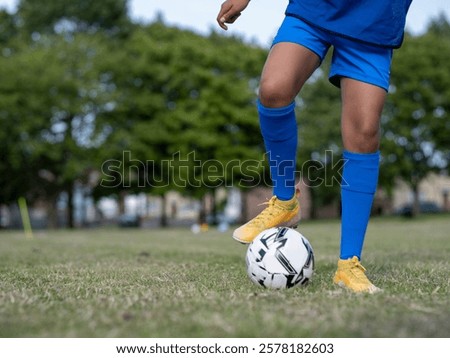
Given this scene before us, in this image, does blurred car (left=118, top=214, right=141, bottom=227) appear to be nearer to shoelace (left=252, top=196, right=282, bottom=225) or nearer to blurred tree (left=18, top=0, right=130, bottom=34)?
blurred tree (left=18, top=0, right=130, bottom=34)

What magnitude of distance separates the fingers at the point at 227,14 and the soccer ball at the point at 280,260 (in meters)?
1.30

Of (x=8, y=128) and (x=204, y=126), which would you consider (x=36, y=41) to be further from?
(x=204, y=126)

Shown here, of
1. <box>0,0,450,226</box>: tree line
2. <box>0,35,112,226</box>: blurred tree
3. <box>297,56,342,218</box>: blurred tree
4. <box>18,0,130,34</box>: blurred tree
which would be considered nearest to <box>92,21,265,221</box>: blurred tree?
<box>0,0,450,226</box>: tree line

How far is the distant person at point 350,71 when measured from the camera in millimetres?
3205

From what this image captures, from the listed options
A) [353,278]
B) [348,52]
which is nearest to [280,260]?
[353,278]

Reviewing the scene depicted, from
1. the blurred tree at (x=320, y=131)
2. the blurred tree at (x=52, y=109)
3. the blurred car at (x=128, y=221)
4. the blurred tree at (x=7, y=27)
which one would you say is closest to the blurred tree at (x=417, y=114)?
the blurred tree at (x=320, y=131)

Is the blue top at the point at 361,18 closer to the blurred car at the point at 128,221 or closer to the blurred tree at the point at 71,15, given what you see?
the blurred tree at the point at 71,15

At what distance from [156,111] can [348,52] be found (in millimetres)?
26994

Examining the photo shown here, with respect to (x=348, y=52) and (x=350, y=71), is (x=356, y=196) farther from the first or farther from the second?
(x=348, y=52)

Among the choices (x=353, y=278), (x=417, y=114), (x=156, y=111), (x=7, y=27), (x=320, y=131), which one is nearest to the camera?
(x=353, y=278)

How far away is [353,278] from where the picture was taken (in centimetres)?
307

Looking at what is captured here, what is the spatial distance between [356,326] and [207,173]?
26.8m

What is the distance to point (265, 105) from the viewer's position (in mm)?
3357
